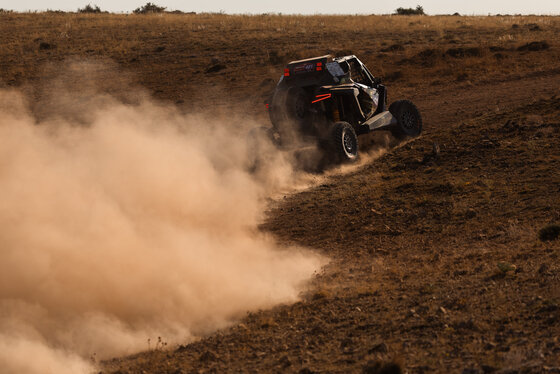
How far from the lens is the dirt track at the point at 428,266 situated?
235 inches

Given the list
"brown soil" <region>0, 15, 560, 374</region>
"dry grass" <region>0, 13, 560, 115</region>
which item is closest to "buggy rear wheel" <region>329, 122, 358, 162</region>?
"brown soil" <region>0, 15, 560, 374</region>

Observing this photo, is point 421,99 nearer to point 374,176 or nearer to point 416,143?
point 416,143

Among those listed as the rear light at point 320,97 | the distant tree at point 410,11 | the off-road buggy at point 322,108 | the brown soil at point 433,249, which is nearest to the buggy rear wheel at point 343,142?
the off-road buggy at point 322,108

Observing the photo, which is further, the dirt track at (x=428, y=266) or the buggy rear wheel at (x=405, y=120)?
the buggy rear wheel at (x=405, y=120)

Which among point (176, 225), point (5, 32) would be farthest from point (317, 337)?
point (5, 32)

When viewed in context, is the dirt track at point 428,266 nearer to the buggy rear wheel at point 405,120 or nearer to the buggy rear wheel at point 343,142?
the buggy rear wheel at point 343,142

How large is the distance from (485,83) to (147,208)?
15815 millimetres

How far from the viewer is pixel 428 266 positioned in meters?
8.46

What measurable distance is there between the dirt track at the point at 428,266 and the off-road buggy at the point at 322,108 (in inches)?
31.9

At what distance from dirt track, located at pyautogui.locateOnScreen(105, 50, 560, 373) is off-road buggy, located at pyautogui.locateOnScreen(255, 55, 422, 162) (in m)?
0.81

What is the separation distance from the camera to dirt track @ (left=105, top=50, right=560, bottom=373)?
596cm

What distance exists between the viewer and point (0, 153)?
10555 mm

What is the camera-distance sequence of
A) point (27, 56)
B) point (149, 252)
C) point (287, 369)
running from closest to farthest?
point (287, 369), point (149, 252), point (27, 56)

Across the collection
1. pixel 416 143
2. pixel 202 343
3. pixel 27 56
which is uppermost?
pixel 27 56
